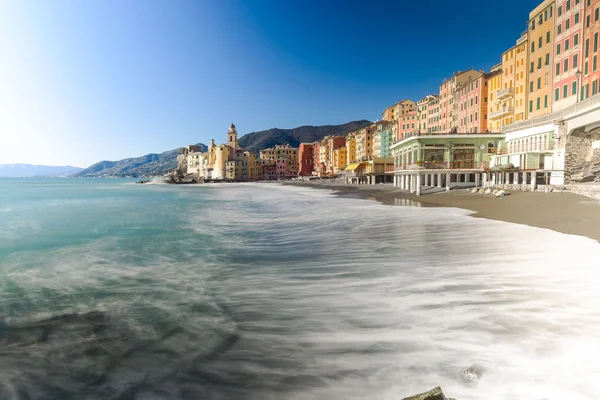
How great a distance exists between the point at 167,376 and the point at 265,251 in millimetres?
8842

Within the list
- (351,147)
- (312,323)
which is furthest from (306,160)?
(312,323)

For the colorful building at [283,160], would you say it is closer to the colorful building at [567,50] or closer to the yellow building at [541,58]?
the yellow building at [541,58]

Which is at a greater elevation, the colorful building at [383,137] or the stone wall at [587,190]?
the colorful building at [383,137]

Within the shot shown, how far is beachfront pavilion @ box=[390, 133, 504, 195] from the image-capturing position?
44.0 metres

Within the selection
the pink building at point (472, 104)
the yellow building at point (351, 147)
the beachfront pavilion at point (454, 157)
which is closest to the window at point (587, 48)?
the beachfront pavilion at point (454, 157)

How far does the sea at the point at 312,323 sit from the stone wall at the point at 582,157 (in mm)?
21009

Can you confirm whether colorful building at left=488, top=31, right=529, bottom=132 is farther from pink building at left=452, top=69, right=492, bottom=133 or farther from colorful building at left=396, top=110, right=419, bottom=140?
colorful building at left=396, top=110, right=419, bottom=140

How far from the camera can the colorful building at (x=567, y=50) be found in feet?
111

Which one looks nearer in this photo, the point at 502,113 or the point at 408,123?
the point at 502,113

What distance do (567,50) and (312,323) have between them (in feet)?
140

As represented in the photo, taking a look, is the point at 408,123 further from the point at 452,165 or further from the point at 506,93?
the point at 452,165

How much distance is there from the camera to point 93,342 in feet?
20.1

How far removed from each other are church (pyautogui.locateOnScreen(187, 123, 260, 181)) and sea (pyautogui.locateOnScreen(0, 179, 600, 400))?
15018cm

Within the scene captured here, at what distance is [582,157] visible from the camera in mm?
30125
